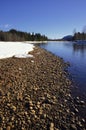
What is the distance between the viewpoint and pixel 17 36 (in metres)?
116

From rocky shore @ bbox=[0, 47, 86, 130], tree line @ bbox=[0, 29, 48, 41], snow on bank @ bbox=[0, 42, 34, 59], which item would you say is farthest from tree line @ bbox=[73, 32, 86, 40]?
rocky shore @ bbox=[0, 47, 86, 130]

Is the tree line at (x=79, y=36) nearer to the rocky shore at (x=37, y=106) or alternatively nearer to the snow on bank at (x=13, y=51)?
the snow on bank at (x=13, y=51)

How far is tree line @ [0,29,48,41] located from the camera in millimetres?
103312

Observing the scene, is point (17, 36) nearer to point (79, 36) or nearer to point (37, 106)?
point (79, 36)

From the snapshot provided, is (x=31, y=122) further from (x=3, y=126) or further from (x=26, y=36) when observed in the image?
(x=26, y=36)

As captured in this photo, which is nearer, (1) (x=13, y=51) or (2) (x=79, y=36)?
(1) (x=13, y=51)

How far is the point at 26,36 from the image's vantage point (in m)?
129

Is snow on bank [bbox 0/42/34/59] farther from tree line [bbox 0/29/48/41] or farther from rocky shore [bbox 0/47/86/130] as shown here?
tree line [bbox 0/29/48/41]

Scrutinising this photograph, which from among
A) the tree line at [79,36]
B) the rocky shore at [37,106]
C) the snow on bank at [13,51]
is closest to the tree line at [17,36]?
the tree line at [79,36]

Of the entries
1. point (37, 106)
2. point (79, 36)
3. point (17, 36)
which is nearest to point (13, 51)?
point (37, 106)

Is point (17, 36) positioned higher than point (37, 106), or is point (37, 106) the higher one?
point (17, 36)

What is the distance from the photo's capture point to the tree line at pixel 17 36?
4067 inches

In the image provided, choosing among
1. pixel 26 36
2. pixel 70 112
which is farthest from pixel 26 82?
pixel 26 36

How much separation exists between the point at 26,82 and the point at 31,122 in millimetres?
4377
